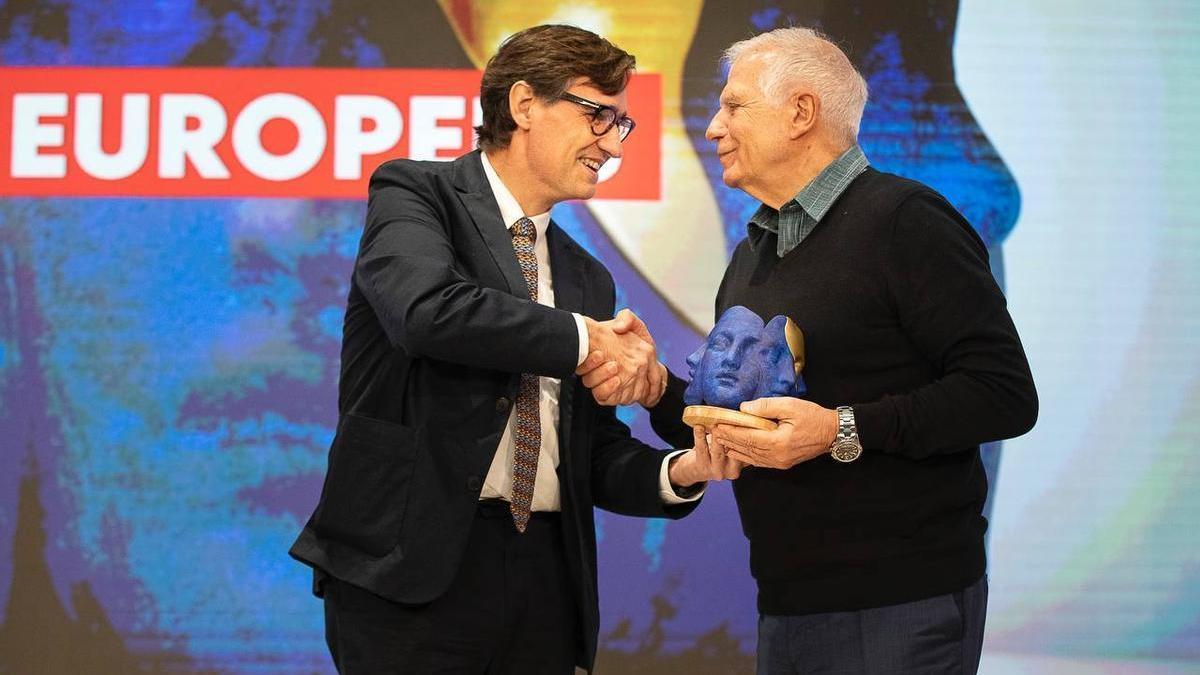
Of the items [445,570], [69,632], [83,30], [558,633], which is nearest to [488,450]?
[445,570]

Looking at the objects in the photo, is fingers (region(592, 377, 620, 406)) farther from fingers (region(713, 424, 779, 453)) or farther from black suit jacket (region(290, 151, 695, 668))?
fingers (region(713, 424, 779, 453))

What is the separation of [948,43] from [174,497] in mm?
3011

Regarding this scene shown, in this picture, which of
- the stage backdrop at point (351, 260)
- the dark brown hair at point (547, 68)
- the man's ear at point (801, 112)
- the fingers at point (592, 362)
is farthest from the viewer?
the stage backdrop at point (351, 260)

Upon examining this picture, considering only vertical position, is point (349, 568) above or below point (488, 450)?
below

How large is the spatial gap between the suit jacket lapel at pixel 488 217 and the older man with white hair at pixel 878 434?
1.56 ft

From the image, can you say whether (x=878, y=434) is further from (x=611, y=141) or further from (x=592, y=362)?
(x=611, y=141)

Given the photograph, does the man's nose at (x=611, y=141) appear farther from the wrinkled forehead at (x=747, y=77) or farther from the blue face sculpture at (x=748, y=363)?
the blue face sculpture at (x=748, y=363)

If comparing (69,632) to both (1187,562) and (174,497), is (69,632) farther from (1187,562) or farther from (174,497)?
(1187,562)

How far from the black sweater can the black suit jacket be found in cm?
44

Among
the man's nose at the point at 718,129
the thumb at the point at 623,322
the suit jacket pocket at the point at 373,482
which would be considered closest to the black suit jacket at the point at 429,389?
the suit jacket pocket at the point at 373,482

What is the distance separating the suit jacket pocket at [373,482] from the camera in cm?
218

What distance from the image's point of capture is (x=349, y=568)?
2191 millimetres

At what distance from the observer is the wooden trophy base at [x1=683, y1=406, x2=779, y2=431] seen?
1945mm

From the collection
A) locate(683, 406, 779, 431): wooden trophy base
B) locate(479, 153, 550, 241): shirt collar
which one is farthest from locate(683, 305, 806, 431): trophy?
locate(479, 153, 550, 241): shirt collar
